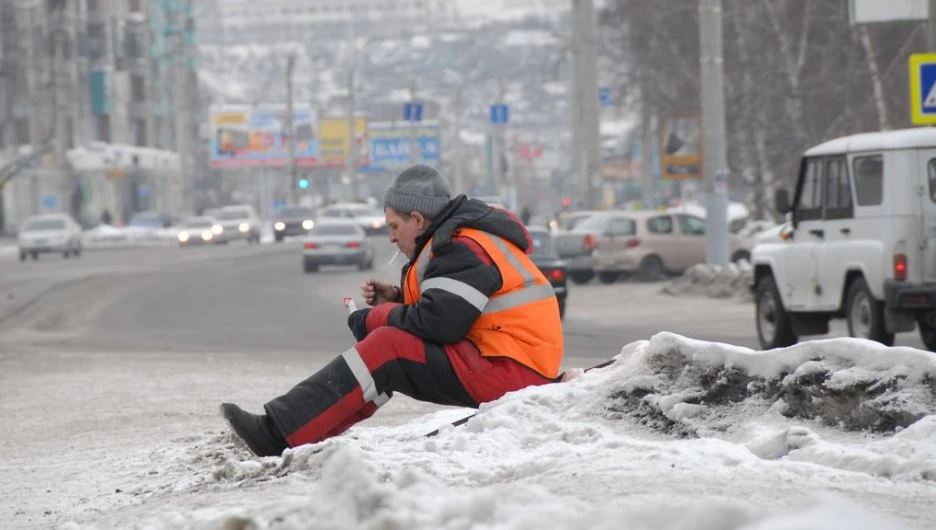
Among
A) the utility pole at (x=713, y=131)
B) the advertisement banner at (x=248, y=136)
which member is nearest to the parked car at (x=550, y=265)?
the utility pole at (x=713, y=131)

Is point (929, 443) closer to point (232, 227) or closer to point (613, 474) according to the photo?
point (613, 474)

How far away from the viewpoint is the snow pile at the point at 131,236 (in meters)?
72.2

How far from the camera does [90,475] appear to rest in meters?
7.98

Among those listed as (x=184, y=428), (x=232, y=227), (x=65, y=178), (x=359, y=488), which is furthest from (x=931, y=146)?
(x=65, y=178)

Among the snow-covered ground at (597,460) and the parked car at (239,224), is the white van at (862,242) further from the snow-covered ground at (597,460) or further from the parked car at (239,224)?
the parked car at (239,224)

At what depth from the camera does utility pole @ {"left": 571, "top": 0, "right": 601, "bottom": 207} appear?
42781 millimetres

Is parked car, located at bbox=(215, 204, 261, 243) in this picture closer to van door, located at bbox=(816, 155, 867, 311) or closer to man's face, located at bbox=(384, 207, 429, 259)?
van door, located at bbox=(816, 155, 867, 311)

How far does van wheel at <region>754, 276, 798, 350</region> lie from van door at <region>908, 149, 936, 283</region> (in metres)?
2.20

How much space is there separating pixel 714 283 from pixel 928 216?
13.5 m

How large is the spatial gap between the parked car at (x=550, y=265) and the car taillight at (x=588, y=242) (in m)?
7.58

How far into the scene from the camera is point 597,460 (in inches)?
244

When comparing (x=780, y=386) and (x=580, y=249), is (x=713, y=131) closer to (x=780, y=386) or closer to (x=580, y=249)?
(x=580, y=249)

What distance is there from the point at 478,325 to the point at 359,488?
2.93 meters

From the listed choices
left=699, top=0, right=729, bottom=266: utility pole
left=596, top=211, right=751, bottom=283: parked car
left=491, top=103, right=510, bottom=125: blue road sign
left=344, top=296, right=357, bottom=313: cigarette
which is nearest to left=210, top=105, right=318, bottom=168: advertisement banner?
left=491, top=103, right=510, bottom=125: blue road sign
